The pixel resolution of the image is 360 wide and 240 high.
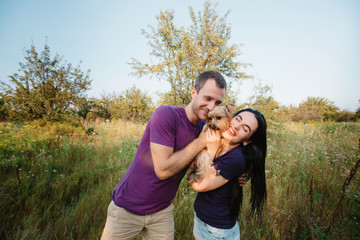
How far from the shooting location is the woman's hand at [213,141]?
1.90m

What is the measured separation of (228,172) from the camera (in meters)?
1.71

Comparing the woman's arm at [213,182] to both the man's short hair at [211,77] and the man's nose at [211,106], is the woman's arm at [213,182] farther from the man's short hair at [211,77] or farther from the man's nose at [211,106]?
the man's short hair at [211,77]

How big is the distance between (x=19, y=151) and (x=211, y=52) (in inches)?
486

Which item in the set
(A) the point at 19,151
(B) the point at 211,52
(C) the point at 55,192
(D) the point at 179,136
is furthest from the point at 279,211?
(B) the point at 211,52

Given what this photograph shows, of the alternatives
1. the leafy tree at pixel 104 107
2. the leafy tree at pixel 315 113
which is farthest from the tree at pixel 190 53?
the leafy tree at pixel 315 113

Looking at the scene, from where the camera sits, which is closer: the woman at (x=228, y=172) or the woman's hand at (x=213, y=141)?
the woman at (x=228, y=172)

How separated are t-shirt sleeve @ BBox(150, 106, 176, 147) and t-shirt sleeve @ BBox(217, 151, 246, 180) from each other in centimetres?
63

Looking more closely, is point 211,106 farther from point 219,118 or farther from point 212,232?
point 212,232

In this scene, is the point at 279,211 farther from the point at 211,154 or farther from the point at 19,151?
the point at 19,151

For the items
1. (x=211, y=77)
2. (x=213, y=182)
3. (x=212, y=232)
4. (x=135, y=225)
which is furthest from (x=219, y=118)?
(x=135, y=225)

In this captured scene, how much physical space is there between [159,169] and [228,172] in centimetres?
78

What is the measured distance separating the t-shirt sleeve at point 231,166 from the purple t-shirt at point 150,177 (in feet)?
1.87

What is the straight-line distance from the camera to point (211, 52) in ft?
39.6

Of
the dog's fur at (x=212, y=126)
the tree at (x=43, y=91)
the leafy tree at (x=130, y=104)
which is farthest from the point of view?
the leafy tree at (x=130, y=104)
